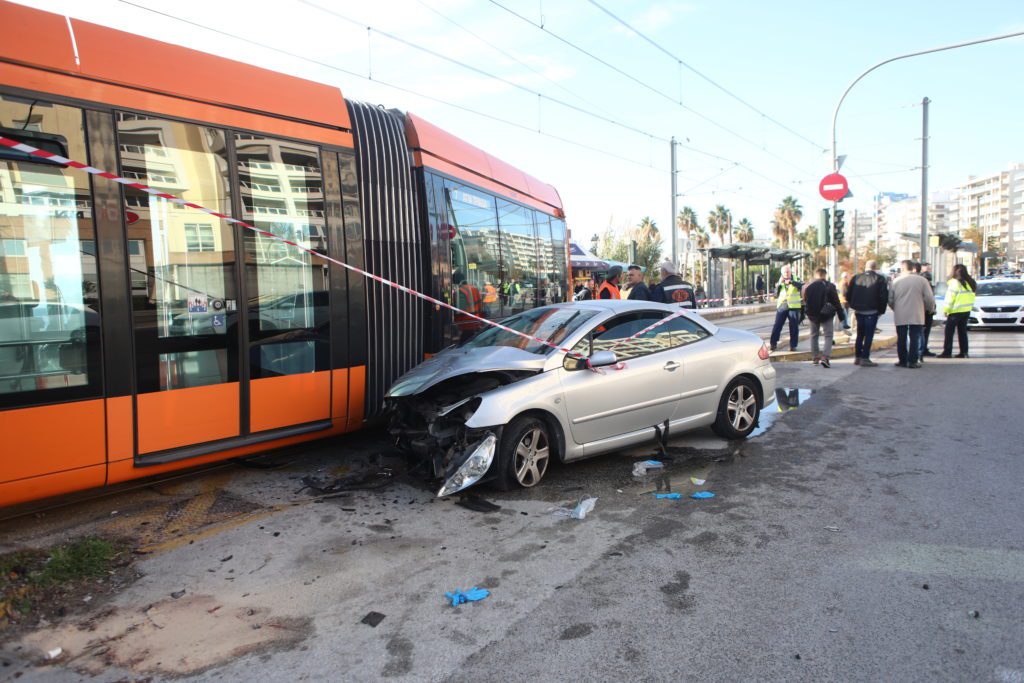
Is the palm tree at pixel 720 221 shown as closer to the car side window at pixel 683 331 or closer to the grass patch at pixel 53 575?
the car side window at pixel 683 331

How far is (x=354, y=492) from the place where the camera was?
5.25 meters

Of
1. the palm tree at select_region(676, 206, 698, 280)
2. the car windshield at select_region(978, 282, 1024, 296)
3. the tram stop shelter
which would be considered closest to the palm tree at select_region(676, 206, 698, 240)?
the palm tree at select_region(676, 206, 698, 280)

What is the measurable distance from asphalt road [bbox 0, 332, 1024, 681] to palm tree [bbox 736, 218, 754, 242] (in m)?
79.0

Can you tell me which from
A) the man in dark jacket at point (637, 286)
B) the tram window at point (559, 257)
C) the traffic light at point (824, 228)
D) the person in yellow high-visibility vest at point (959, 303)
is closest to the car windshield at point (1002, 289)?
the person in yellow high-visibility vest at point (959, 303)

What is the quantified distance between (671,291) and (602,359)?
4440 millimetres

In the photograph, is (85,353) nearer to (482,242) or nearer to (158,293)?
(158,293)

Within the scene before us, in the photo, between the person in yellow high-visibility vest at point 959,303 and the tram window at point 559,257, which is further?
the person in yellow high-visibility vest at point 959,303

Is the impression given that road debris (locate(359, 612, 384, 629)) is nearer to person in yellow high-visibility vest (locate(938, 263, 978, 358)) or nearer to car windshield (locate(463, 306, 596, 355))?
car windshield (locate(463, 306, 596, 355))

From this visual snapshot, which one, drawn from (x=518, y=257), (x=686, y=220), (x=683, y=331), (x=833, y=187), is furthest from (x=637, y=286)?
(x=686, y=220)

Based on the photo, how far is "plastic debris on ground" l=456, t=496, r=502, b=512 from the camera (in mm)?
4816

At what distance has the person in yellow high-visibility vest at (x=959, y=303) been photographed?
41.5ft

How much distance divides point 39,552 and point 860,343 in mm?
12585

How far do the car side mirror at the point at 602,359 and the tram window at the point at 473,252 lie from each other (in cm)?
226

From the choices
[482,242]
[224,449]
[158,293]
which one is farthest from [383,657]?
[482,242]
